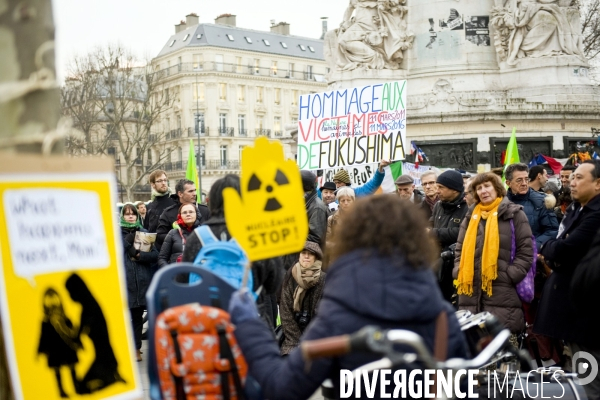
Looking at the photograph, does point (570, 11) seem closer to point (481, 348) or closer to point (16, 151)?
point (481, 348)

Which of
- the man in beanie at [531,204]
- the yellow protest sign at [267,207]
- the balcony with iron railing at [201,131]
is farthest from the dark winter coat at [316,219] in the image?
the balcony with iron railing at [201,131]

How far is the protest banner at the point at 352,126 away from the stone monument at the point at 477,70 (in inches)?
313

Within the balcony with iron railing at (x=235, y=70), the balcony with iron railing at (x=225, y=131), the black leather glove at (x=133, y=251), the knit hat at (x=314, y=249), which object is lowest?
the black leather glove at (x=133, y=251)

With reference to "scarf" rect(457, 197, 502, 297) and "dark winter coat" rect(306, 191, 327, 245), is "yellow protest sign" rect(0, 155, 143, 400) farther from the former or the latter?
"dark winter coat" rect(306, 191, 327, 245)

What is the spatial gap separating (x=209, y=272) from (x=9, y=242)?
1.16 meters

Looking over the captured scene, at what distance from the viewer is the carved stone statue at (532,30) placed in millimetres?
21266

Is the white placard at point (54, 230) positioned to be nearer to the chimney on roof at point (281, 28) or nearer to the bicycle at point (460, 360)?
the bicycle at point (460, 360)

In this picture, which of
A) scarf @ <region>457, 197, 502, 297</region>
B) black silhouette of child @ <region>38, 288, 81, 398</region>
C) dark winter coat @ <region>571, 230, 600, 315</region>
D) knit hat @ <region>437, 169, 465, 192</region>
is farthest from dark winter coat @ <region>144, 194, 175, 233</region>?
black silhouette of child @ <region>38, 288, 81, 398</region>

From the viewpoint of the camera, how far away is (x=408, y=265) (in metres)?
3.22

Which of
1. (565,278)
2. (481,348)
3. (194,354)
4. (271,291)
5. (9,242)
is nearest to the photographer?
(9,242)

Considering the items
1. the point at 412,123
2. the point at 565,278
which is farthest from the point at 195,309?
the point at 412,123

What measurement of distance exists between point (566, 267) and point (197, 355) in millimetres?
3640

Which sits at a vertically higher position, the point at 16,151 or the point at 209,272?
the point at 16,151

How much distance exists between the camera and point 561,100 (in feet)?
69.3
